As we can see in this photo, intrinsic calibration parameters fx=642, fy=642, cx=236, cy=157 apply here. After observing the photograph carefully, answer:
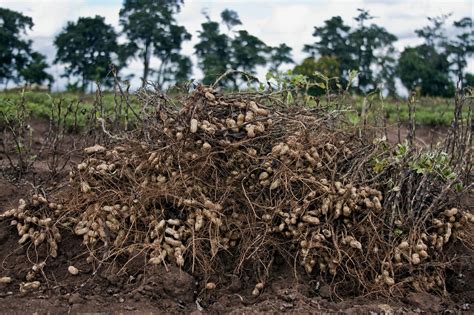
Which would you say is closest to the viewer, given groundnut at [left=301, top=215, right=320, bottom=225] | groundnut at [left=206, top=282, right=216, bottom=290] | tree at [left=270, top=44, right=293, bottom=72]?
groundnut at [left=206, top=282, right=216, bottom=290]

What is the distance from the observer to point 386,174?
392 cm

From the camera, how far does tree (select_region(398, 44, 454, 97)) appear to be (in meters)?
32.1

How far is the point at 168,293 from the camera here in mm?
3293

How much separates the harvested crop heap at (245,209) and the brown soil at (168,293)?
0.23 ft

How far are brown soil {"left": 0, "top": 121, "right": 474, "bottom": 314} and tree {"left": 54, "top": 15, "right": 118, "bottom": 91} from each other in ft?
91.0

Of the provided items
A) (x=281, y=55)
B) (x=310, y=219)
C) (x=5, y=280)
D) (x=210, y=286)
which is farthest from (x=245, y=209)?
(x=281, y=55)

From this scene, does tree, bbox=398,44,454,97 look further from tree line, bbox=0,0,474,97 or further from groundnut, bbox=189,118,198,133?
groundnut, bbox=189,118,198,133

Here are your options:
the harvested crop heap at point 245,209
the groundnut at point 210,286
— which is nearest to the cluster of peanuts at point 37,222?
the harvested crop heap at point 245,209

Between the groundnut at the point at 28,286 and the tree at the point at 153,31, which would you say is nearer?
the groundnut at the point at 28,286

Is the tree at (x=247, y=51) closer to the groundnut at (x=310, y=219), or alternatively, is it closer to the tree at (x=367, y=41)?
the tree at (x=367, y=41)

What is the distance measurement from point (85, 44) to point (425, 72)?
660 inches

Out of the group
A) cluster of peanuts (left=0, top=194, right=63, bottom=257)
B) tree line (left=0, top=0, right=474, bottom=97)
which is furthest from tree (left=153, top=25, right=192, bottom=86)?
cluster of peanuts (left=0, top=194, right=63, bottom=257)

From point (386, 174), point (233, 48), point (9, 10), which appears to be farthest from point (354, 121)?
point (9, 10)

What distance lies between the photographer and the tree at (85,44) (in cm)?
3066
